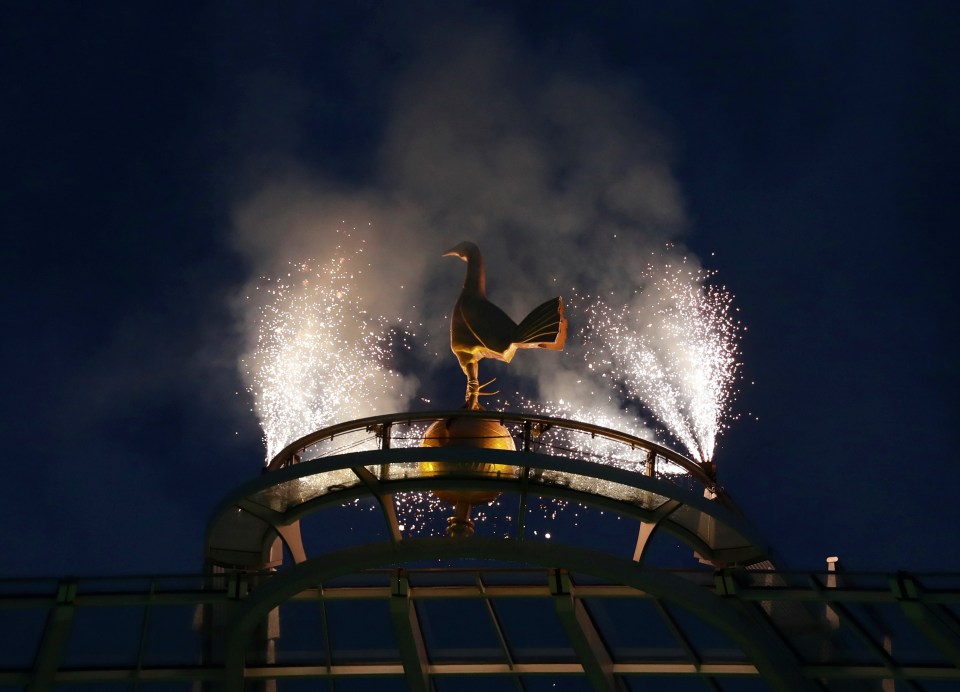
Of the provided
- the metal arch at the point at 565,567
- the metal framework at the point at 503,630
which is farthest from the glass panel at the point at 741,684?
the metal arch at the point at 565,567

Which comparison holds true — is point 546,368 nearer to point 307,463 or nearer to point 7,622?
point 307,463

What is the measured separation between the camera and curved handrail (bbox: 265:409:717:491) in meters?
18.4

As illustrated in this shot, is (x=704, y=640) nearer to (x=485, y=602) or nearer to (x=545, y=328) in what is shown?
(x=485, y=602)

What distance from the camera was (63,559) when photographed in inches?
2943

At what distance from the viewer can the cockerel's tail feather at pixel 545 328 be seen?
774 inches

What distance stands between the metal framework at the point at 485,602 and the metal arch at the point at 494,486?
1.4 inches

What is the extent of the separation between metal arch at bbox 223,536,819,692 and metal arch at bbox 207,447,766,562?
86 centimetres

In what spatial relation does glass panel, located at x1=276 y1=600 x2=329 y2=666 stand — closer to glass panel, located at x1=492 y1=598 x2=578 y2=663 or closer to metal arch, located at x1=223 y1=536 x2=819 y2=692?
metal arch, located at x1=223 y1=536 x2=819 y2=692

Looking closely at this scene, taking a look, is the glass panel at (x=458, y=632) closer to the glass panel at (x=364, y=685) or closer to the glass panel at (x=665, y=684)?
the glass panel at (x=364, y=685)

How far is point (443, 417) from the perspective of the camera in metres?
18.5

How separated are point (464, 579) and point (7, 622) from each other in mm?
8604

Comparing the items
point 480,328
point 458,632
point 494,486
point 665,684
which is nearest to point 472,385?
point 480,328

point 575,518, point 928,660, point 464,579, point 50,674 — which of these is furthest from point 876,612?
point 575,518

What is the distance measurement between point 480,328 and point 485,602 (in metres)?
6.28
